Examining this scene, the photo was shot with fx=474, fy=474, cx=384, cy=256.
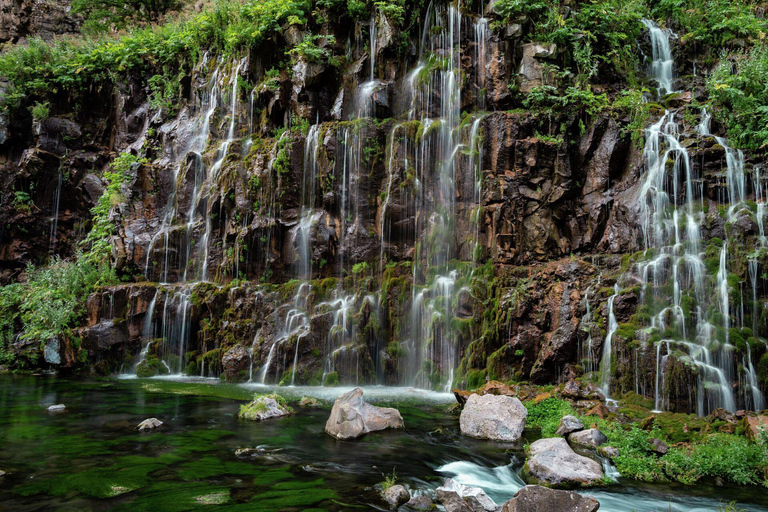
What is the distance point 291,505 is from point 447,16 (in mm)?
19776

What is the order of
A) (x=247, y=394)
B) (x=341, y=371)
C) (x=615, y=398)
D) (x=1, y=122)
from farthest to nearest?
(x=1, y=122) → (x=341, y=371) → (x=247, y=394) → (x=615, y=398)

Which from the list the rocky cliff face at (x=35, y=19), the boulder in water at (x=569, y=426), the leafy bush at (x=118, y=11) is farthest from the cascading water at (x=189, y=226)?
the rocky cliff face at (x=35, y=19)

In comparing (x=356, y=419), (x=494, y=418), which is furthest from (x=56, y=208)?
(x=494, y=418)

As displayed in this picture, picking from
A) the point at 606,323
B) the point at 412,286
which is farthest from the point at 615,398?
the point at 412,286

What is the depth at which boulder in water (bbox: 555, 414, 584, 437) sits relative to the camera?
8.37m

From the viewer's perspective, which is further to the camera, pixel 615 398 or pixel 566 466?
pixel 615 398

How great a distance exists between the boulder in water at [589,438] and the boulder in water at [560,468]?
1.15 m

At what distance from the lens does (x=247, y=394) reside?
12891 mm

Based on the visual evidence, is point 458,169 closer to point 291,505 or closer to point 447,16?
point 447,16

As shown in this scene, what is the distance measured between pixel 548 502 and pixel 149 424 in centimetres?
734

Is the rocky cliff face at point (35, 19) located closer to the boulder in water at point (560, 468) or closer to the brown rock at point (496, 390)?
the brown rock at point (496, 390)

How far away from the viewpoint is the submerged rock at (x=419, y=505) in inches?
212

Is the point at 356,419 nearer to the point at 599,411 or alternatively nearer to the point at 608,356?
the point at 599,411

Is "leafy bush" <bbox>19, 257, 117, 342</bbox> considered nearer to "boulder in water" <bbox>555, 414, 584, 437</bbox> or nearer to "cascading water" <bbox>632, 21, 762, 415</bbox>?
"boulder in water" <bbox>555, 414, 584, 437</bbox>
